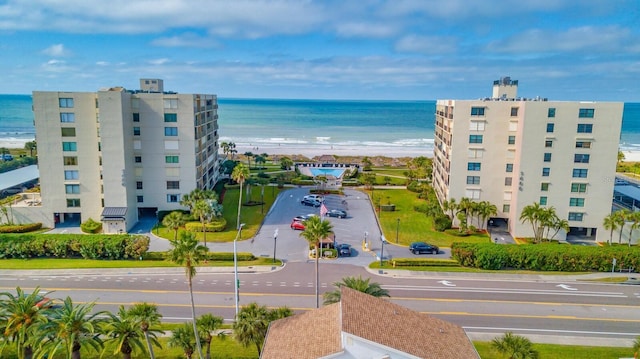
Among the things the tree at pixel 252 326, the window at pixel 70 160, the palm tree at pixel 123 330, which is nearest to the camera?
the palm tree at pixel 123 330

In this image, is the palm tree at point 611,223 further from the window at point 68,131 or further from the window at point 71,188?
the window at point 68,131

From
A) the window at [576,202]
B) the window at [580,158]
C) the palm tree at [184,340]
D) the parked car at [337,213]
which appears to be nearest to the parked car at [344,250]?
the parked car at [337,213]

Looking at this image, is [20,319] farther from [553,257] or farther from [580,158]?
[580,158]

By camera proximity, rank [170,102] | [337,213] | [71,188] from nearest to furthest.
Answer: [71,188], [170,102], [337,213]

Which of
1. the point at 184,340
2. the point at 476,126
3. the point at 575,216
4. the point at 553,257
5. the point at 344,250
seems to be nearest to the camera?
the point at 184,340

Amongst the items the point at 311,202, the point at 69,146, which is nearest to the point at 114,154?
the point at 69,146

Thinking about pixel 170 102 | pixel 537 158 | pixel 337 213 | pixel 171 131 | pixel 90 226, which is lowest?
pixel 90 226

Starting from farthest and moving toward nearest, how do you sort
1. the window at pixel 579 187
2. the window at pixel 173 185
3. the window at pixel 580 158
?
the window at pixel 173 185 → the window at pixel 579 187 → the window at pixel 580 158
